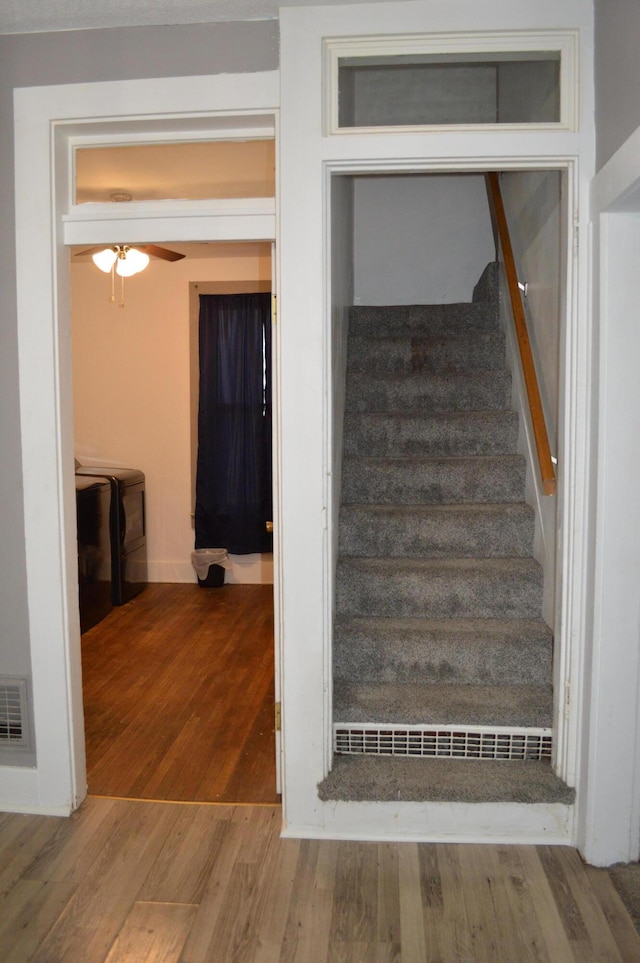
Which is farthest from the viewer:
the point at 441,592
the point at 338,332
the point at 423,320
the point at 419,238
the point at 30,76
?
the point at 419,238

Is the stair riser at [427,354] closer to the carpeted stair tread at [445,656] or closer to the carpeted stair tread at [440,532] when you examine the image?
the carpeted stair tread at [440,532]

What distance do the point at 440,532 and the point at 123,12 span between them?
2.36 m

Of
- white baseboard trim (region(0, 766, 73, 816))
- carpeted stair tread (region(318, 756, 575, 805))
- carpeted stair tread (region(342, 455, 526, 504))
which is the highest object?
carpeted stair tread (region(342, 455, 526, 504))

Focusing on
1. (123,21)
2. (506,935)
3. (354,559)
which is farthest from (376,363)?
(506,935)

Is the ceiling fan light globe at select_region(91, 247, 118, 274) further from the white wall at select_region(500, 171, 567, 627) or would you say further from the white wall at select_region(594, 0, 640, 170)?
the white wall at select_region(594, 0, 640, 170)

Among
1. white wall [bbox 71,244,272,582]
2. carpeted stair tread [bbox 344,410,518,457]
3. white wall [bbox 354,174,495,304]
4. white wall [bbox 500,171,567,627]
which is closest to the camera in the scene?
white wall [bbox 500,171,567,627]

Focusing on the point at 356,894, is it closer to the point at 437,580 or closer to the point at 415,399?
the point at 437,580

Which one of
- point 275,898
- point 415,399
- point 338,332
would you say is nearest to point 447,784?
point 275,898

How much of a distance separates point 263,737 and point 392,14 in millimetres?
2788

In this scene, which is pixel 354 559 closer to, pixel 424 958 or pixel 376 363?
pixel 376 363

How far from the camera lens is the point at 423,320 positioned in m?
4.75

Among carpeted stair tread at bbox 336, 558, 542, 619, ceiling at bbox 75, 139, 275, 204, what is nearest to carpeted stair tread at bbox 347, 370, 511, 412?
carpeted stair tread at bbox 336, 558, 542, 619

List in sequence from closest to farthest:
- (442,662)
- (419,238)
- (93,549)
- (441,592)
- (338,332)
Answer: (442,662) → (441,592) → (338,332) → (93,549) → (419,238)

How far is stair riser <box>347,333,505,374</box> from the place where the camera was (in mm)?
4375
